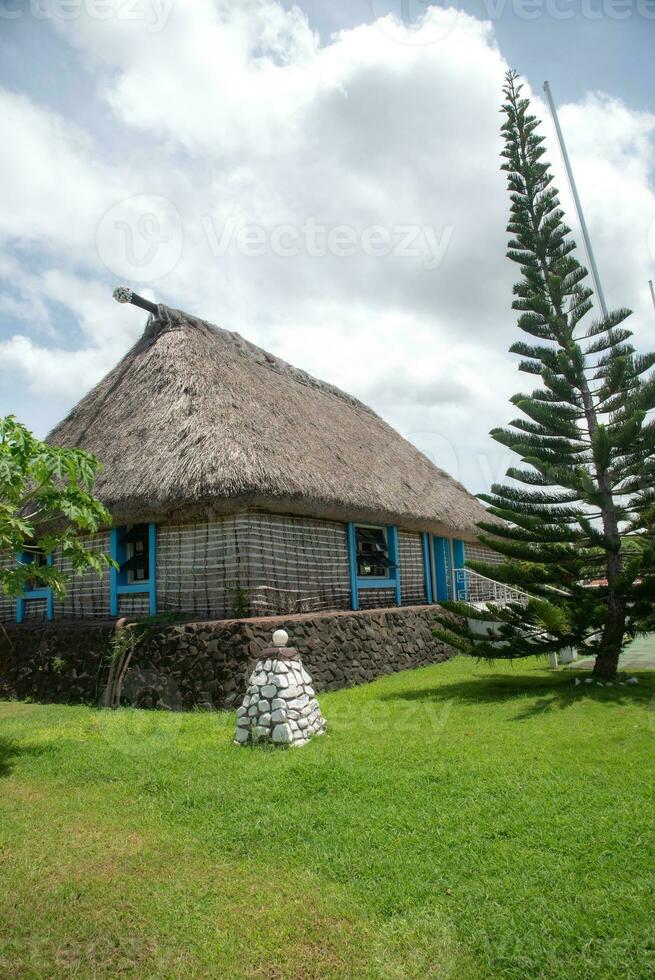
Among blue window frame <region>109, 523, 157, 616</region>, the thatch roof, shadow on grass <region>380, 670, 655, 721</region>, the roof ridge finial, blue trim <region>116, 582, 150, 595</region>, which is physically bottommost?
shadow on grass <region>380, 670, 655, 721</region>

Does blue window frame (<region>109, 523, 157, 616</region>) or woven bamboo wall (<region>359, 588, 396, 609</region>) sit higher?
blue window frame (<region>109, 523, 157, 616</region>)

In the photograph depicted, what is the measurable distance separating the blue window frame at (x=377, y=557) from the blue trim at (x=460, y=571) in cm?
213

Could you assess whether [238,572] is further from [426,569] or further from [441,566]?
[441,566]

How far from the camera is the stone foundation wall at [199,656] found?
6.62 m

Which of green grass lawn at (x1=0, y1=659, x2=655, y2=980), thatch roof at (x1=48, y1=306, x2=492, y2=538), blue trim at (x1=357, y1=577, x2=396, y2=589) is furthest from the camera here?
blue trim at (x1=357, y1=577, x2=396, y2=589)

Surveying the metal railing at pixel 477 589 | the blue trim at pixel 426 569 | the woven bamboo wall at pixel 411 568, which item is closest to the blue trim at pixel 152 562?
the woven bamboo wall at pixel 411 568

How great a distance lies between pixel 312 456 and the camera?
8.46 metres

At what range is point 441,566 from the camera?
38.2 ft

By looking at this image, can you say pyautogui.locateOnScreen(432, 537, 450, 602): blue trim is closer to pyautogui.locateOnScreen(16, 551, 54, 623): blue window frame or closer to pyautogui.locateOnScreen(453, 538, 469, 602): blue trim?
pyautogui.locateOnScreen(453, 538, 469, 602): blue trim

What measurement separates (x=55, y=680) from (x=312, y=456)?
4113 millimetres

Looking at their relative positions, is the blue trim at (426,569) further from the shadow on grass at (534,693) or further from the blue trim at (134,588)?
the blue trim at (134,588)

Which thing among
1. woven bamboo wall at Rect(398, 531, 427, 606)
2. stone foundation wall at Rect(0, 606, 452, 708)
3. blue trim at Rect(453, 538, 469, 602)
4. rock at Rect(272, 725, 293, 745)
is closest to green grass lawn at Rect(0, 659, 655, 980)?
rock at Rect(272, 725, 293, 745)

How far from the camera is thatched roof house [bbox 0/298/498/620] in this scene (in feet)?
23.7

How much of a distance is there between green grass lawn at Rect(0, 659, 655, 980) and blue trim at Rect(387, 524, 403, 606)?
4465mm
